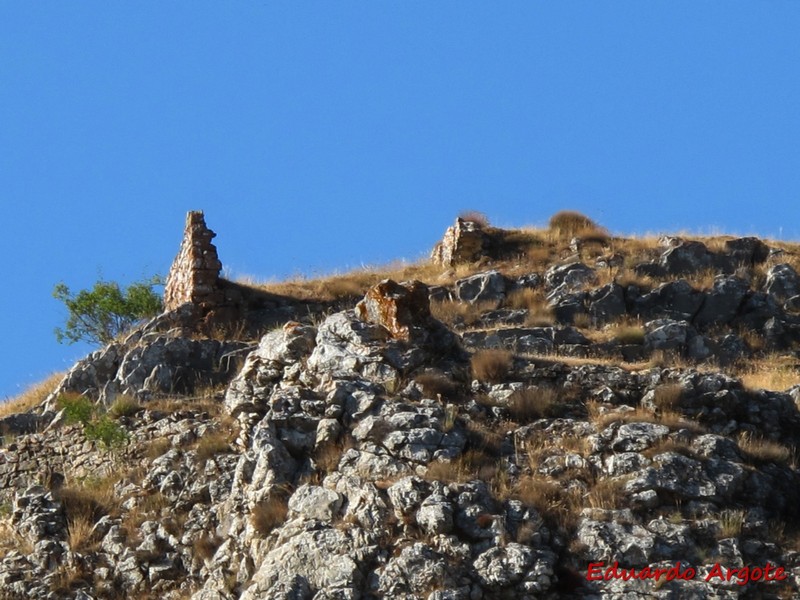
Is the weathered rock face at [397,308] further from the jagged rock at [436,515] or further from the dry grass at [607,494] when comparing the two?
the dry grass at [607,494]

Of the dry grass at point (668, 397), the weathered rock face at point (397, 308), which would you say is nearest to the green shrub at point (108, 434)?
the weathered rock face at point (397, 308)

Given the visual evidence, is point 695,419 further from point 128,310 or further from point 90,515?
point 128,310

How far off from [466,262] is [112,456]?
45.0ft

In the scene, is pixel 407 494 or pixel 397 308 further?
pixel 397 308

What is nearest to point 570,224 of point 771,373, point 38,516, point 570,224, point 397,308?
point 570,224

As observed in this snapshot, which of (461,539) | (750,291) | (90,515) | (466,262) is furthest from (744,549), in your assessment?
(466,262)

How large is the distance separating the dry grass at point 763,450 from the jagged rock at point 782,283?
11.7 meters

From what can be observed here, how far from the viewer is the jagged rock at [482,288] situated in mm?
34219

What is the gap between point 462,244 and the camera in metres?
37.2

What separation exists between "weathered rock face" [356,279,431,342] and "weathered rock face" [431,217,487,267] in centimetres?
1218

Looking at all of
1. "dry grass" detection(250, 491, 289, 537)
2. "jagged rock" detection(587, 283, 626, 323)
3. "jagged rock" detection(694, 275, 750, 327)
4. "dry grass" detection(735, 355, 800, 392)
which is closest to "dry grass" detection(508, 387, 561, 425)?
"dry grass" detection(250, 491, 289, 537)

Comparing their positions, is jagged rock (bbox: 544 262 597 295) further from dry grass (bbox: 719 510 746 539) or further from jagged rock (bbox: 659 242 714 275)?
dry grass (bbox: 719 510 746 539)

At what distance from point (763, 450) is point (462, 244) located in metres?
16.1

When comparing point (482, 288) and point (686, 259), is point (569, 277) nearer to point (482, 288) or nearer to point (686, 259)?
point (482, 288)
